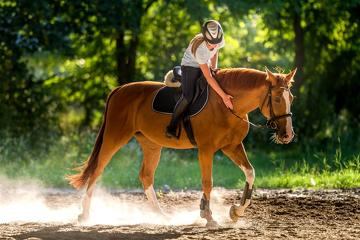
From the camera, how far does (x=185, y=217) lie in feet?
32.9

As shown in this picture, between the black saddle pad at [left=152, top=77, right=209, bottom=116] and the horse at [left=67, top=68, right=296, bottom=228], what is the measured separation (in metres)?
0.06

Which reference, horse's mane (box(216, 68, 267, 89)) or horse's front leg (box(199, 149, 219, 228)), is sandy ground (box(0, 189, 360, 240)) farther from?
horse's mane (box(216, 68, 267, 89))

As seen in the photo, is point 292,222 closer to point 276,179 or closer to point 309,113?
point 276,179

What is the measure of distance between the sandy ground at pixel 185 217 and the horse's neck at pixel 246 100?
1287 millimetres

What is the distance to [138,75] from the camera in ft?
72.8

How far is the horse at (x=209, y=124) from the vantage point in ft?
28.4

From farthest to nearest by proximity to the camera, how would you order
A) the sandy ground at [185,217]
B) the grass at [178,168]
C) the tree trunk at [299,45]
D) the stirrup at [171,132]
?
the tree trunk at [299,45], the grass at [178,168], the stirrup at [171,132], the sandy ground at [185,217]

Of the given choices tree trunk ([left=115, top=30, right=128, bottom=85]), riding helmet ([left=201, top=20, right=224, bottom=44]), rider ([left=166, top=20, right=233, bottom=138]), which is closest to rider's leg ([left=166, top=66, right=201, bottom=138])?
rider ([left=166, top=20, right=233, bottom=138])

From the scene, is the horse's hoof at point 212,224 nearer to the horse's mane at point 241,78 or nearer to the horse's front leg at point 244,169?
the horse's front leg at point 244,169

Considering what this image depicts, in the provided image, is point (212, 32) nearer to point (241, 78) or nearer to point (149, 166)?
point (241, 78)

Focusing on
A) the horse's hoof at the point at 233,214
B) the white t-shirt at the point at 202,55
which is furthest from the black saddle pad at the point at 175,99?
the horse's hoof at the point at 233,214

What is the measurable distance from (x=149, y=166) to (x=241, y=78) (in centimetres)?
189

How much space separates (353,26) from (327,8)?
3.73 feet

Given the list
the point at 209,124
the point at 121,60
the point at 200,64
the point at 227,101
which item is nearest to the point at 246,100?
the point at 227,101
